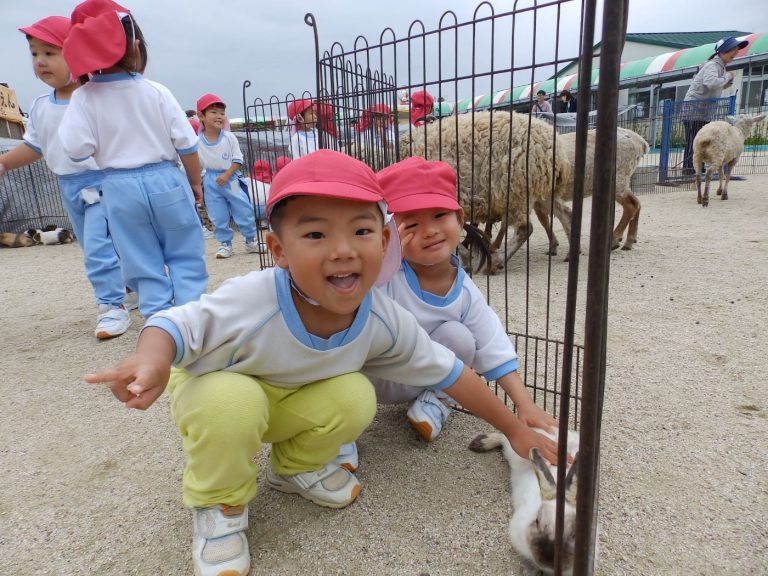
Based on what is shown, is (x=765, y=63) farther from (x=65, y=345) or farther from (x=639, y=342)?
(x=65, y=345)

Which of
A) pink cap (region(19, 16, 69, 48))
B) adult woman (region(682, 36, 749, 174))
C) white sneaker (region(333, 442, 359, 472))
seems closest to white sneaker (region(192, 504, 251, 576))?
white sneaker (region(333, 442, 359, 472))

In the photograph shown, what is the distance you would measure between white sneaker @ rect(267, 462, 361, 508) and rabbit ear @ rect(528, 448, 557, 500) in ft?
1.98

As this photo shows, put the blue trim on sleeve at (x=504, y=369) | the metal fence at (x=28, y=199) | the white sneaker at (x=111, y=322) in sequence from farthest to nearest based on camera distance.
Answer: the metal fence at (x=28, y=199) < the white sneaker at (x=111, y=322) < the blue trim on sleeve at (x=504, y=369)

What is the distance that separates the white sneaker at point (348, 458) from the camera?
5.97ft

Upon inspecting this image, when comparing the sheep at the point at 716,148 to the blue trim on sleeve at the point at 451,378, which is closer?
the blue trim on sleeve at the point at 451,378

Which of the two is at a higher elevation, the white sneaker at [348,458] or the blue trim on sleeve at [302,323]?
the blue trim on sleeve at [302,323]

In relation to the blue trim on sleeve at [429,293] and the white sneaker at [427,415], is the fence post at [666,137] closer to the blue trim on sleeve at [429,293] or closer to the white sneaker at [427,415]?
the blue trim on sleeve at [429,293]

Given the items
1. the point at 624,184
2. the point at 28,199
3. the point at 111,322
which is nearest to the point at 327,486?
the point at 111,322

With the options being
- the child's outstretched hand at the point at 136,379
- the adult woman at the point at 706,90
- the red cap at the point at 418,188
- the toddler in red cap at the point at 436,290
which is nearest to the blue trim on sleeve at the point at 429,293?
the toddler in red cap at the point at 436,290

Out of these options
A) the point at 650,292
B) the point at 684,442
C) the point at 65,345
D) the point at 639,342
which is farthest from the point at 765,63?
the point at 65,345

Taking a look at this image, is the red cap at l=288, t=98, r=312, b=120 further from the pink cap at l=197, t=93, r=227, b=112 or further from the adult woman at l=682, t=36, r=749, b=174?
the adult woman at l=682, t=36, r=749, b=174

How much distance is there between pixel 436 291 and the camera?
206 cm

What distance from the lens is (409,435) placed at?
211cm

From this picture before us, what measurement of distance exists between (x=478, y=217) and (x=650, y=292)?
1475 millimetres
